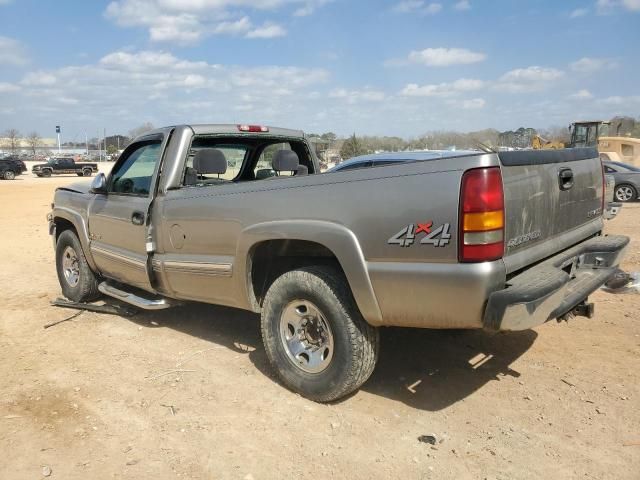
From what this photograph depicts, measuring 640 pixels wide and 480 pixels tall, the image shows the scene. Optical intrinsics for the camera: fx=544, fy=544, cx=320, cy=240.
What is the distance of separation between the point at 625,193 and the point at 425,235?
1843 cm

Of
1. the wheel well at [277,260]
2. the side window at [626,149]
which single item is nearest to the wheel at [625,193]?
the side window at [626,149]

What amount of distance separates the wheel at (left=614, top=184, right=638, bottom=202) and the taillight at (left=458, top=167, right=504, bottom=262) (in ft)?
59.2

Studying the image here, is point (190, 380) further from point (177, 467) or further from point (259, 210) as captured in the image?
point (259, 210)

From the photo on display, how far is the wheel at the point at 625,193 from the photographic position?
60.1ft

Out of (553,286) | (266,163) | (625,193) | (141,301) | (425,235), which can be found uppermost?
(266,163)

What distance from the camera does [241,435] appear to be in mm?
3287

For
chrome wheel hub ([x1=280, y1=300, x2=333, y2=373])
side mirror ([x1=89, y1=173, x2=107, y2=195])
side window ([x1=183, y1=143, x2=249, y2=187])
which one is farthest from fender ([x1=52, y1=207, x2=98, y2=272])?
chrome wheel hub ([x1=280, y1=300, x2=333, y2=373])

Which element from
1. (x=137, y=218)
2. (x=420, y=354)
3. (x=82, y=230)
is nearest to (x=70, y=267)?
(x=82, y=230)

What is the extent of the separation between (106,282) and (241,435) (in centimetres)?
317

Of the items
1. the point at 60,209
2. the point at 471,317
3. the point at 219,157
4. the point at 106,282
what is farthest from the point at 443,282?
the point at 60,209

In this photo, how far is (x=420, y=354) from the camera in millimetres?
4445

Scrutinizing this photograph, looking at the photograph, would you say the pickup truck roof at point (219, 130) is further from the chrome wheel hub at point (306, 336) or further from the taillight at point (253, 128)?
the chrome wheel hub at point (306, 336)

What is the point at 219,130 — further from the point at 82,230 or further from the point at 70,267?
the point at 70,267

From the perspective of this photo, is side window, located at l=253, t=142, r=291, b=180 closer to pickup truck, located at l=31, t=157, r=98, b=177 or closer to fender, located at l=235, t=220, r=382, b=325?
fender, located at l=235, t=220, r=382, b=325
